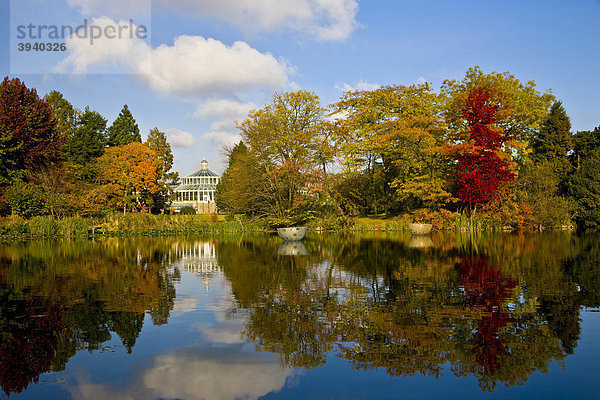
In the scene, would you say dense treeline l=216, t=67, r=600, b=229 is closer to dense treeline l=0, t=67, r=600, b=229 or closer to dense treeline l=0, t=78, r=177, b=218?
dense treeline l=0, t=67, r=600, b=229

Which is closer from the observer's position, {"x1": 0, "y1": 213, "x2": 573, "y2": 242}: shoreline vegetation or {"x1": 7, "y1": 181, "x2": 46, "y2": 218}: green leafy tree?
{"x1": 0, "y1": 213, "x2": 573, "y2": 242}: shoreline vegetation

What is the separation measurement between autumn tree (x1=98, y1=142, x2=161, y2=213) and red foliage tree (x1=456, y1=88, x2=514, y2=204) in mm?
26956

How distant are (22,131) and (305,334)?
33.6 metres

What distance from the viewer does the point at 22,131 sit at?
32188mm

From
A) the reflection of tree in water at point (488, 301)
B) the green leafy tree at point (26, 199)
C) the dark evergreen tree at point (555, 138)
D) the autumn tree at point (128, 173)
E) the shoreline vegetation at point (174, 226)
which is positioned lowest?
the reflection of tree in water at point (488, 301)

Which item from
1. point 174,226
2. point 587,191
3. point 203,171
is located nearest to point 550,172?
point 587,191

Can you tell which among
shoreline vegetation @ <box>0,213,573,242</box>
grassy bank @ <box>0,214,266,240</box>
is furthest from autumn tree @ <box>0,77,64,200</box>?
shoreline vegetation @ <box>0,213,573,242</box>

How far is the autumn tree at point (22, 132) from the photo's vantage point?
31092 mm

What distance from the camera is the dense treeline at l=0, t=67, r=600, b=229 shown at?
1243 inches

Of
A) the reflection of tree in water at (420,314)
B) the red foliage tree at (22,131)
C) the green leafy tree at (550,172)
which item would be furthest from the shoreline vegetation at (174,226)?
the reflection of tree in water at (420,314)

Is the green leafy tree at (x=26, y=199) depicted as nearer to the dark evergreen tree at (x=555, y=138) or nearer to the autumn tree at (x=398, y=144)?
the autumn tree at (x=398, y=144)

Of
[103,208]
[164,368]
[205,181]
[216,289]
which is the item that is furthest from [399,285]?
[205,181]

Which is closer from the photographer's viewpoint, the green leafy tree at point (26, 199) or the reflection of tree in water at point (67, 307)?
the reflection of tree in water at point (67, 307)

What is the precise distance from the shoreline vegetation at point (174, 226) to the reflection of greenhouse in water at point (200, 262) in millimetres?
12583
